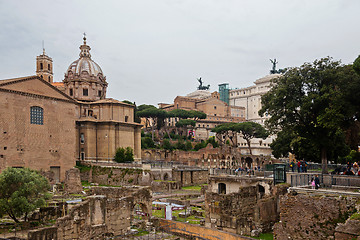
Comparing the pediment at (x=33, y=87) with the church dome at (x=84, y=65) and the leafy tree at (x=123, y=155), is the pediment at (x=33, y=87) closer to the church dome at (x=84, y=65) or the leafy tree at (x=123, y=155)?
the leafy tree at (x=123, y=155)

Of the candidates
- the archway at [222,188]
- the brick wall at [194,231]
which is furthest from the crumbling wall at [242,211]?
the archway at [222,188]

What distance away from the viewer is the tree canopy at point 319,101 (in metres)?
19.5

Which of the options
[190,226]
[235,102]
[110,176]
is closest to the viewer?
[190,226]

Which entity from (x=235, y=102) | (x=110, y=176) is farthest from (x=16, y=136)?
(x=235, y=102)

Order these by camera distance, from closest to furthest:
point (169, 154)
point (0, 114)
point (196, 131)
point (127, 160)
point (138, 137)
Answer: point (0, 114)
point (127, 160)
point (138, 137)
point (169, 154)
point (196, 131)

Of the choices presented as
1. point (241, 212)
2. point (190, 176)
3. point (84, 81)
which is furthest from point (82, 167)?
point (241, 212)

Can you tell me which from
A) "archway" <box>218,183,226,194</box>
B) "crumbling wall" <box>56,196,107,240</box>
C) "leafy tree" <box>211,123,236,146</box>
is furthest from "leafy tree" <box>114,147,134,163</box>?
"leafy tree" <box>211,123,236,146</box>

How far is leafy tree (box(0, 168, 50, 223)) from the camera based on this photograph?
20.6m

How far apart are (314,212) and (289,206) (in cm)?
126

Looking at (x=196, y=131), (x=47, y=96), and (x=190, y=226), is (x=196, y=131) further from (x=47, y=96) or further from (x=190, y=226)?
(x=190, y=226)

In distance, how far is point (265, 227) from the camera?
20.1 metres

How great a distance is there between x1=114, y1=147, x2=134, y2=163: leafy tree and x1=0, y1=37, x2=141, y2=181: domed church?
3.92 feet

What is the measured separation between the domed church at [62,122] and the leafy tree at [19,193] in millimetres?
18557

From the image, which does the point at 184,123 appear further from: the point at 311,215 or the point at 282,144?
the point at 311,215
